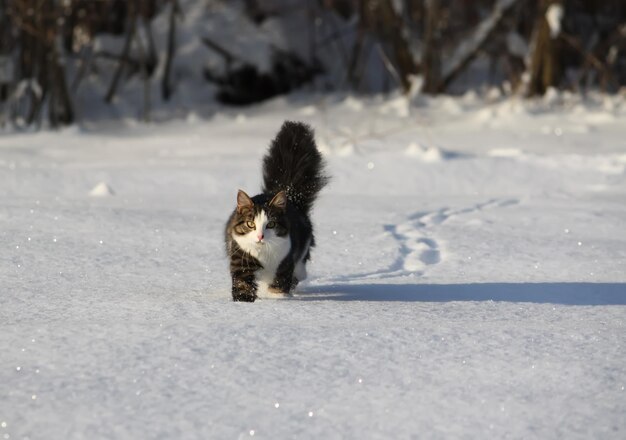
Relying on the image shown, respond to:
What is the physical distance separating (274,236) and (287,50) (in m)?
9.43

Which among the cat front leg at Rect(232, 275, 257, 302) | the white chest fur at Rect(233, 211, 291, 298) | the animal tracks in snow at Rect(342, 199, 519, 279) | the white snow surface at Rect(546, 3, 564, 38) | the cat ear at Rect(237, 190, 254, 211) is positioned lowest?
the animal tracks in snow at Rect(342, 199, 519, 279)

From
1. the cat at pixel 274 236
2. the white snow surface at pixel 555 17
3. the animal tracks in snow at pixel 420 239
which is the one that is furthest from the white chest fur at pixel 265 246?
the white snow surface at pixel 555 17

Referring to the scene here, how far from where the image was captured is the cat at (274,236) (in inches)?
155

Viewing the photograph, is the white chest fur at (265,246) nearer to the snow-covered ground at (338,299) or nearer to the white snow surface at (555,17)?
the snow-covered ground at (338,299)

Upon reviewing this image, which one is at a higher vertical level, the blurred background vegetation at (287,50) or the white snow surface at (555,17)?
the white snow surface at (555,17)

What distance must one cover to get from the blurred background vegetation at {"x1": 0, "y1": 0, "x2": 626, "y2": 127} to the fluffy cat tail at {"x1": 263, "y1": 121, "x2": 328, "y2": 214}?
639 centimetres

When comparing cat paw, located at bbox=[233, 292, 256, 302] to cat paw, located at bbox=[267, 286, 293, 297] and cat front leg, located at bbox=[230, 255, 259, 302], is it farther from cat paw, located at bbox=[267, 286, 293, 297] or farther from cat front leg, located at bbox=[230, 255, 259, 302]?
cat paw, located at bbox=[267, 286, 293, 297]

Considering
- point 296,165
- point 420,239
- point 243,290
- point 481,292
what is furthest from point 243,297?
point 420,239

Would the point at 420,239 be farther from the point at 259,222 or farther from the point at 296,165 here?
the point at 259,222

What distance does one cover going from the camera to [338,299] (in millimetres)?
4098

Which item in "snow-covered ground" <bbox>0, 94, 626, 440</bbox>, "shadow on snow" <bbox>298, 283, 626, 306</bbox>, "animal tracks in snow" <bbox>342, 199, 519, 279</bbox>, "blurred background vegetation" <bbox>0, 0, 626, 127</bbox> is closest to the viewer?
"snow-covered ground" <bbox>0, 94, 626, 440</bbox>

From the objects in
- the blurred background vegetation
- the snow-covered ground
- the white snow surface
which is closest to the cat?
the snow-covered ground

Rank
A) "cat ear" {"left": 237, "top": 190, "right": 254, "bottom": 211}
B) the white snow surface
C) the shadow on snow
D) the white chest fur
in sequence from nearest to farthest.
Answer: the white chest fur → "cat ear" {"left": 237, "top": 190, "right": 254, "bottom": 211} → the shadow on snow → the white snow surface

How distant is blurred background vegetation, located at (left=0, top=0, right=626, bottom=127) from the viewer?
434 inches
